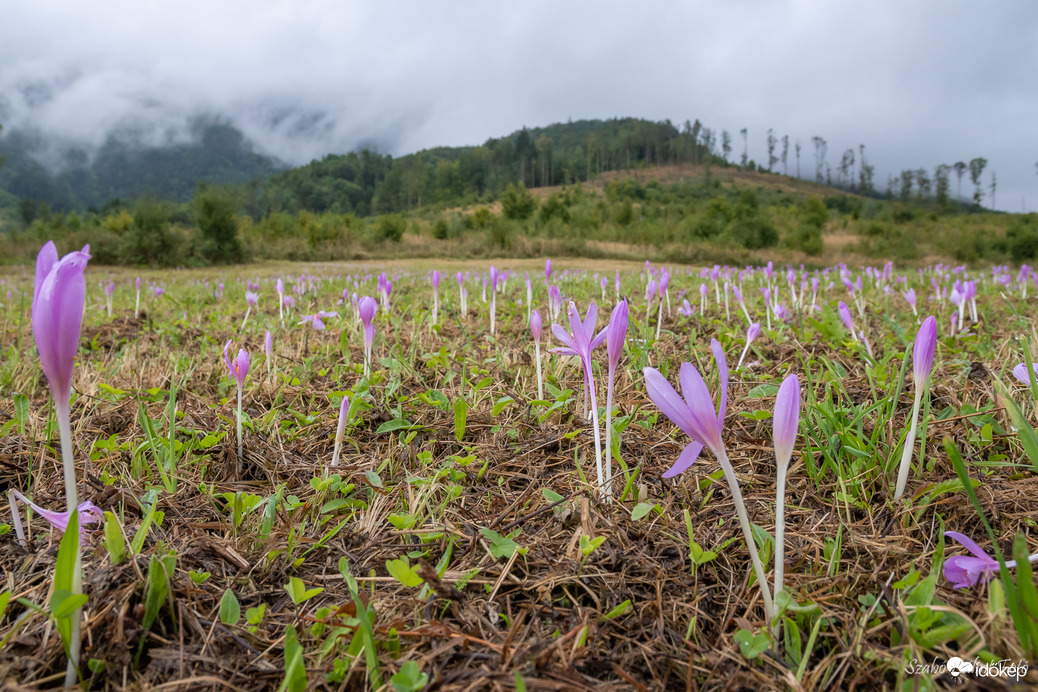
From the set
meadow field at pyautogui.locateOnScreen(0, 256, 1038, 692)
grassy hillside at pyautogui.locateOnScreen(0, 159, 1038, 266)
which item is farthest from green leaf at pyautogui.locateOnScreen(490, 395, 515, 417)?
grassy hillside at pyautogui.locateOnScreen(0, 159, 1038, 266)

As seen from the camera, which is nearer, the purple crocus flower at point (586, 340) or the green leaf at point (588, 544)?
the green leaf at point (588, 544)

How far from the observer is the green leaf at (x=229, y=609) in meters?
0.98

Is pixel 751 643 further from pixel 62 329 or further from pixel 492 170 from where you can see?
pixel 492 170

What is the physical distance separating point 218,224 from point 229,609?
26.5 meters

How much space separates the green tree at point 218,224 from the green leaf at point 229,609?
82.3ft

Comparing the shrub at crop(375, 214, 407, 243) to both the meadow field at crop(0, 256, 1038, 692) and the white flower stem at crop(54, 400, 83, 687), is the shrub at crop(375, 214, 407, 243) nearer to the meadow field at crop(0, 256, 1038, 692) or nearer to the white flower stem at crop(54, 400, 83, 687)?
the meadow field at crop(0, 256, 1038, 692)

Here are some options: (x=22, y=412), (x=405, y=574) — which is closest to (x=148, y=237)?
(x=22, y=412)

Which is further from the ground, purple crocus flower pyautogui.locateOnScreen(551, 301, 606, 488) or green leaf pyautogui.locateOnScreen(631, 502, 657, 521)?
purple crocus flower pyautogui.locateOnScreen(551, 301, 606, 488)

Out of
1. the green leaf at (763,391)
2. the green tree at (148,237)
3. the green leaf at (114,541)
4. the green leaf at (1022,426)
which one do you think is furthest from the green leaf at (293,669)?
the green tree at (148,237)

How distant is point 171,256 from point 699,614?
25.7 meters

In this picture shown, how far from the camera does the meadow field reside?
854 millimetres

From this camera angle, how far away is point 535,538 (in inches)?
48.8

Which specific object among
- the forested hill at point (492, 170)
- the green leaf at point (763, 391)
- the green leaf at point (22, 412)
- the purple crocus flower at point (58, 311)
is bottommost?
the green leaf at point (22, 412)

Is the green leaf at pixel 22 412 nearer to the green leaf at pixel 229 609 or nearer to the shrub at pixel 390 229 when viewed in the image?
the green leaf at pixel 229 609
